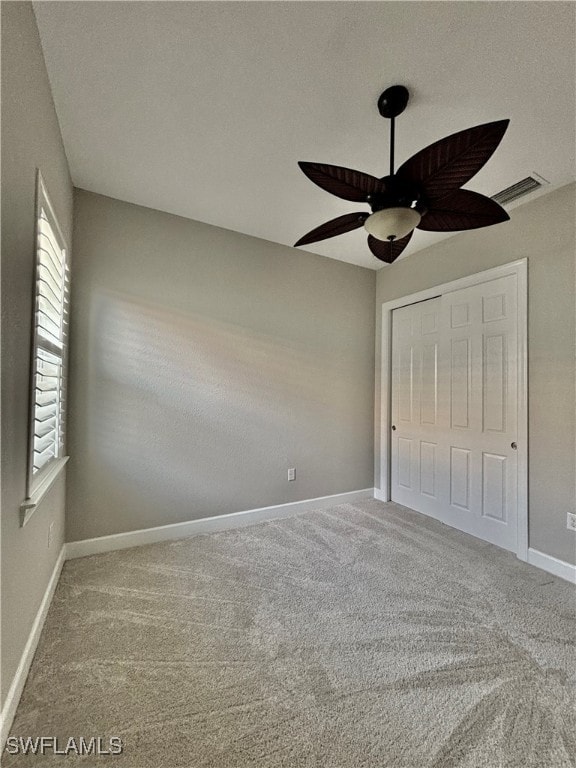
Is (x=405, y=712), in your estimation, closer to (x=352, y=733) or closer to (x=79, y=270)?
(x=352, y=733)

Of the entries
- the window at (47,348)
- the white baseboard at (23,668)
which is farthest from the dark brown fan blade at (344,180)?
the white baseboard at (23,668)

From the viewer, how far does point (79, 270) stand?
8.23ft

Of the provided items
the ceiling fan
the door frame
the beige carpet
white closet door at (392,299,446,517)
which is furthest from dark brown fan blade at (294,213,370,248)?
the beige carpet

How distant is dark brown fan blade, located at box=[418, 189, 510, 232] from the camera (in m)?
1.45

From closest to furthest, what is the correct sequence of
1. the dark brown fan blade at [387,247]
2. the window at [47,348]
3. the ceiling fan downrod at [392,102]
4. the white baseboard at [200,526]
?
1. the window at [47,348]
2. the ceiling fan downrod at [392,102]
3. the dark brown fan blade at [387,247]
4. the white baseboard at [200,526]

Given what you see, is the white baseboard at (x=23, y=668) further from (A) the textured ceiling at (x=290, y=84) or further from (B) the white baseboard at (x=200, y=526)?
(A) the textured ceiling at (x=290, y=84)

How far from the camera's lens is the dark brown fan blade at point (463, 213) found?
4.75 feet

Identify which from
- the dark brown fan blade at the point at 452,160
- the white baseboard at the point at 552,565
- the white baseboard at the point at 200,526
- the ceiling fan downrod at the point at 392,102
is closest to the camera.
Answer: the dark brown fan blade at the point at 452,160

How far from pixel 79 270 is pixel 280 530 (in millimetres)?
2658

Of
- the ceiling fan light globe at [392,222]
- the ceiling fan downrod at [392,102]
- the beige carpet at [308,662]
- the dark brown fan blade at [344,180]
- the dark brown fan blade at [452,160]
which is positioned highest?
the ceiling fan downrod at [392,102]

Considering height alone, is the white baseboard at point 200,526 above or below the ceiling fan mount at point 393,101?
below

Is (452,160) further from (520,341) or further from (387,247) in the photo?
(520,341)

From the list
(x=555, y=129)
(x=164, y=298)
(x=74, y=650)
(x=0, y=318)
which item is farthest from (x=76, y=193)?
(x=555, y=129)

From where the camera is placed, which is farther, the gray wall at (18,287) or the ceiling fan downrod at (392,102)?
the ceiling fan downrod at (392,102)
